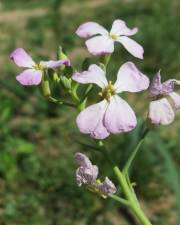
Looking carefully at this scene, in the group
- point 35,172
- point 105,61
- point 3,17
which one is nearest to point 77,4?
point 3,17

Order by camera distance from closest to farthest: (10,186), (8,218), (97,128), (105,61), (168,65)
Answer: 1. (97,128)
2. (105,61)
3. (8,218)
4. (10,186)
5. (168,65)

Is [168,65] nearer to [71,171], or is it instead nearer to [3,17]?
[71,171]

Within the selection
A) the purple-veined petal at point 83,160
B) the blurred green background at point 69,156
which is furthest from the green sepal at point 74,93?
the blurred green background at point 69,156

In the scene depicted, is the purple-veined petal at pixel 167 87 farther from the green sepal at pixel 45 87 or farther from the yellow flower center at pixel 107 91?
the green sepal at pixel 45 87

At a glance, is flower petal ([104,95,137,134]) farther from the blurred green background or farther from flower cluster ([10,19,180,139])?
the blurred green background

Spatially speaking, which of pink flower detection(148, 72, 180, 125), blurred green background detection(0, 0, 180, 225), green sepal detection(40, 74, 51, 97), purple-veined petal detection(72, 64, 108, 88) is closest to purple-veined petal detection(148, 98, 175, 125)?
pink flower detection(148, 72, 180, 125)
